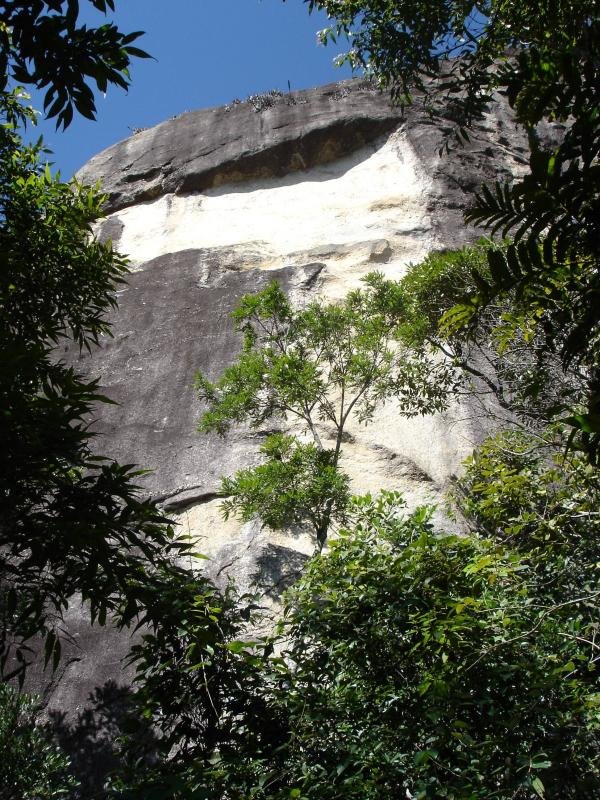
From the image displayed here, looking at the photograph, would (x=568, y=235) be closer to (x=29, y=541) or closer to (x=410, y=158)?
(x=29, y=541)

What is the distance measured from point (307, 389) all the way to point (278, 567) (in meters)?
1.92

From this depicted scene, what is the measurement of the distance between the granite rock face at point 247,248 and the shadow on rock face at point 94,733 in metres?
0.13

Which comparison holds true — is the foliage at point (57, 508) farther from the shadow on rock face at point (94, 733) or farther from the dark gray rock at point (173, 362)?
the dark gray rock at point (173, 362)

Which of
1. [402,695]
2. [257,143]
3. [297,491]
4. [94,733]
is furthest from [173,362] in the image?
[402,695]

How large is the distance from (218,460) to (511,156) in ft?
28.8

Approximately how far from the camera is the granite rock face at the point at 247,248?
834 cm

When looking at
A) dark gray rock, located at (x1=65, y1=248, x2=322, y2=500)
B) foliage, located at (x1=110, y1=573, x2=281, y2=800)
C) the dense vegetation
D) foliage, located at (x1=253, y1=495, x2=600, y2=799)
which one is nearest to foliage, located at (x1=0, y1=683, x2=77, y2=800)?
the dense vegetation

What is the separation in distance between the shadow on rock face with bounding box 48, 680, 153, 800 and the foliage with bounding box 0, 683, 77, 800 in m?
0.31

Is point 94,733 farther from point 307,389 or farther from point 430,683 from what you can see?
point 430,683

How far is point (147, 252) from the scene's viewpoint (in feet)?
44.1

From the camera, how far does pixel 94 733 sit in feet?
20.1

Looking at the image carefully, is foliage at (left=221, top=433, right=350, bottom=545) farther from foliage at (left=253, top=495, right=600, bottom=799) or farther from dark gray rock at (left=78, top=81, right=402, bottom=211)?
dark gray rock at (left=78, top=81, right=402, bottom=211)

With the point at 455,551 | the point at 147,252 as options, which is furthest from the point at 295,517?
the point at 147,252

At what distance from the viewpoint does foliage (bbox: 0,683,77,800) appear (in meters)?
4.63
